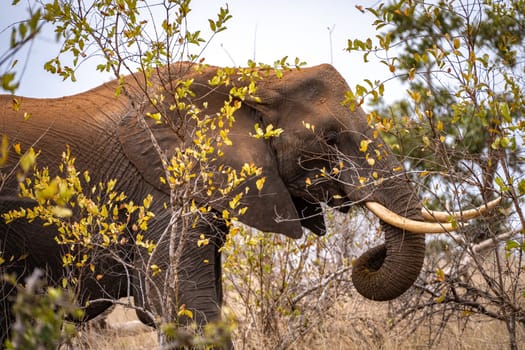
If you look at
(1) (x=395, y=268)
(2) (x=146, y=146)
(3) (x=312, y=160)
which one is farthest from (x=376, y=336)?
(2) (x=146, y=146)

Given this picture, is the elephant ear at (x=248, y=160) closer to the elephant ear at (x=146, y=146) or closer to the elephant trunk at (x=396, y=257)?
the elephant ear at (x=146, y=146)

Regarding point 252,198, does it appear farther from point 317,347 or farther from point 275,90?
point 317,347

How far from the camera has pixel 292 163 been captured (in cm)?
565

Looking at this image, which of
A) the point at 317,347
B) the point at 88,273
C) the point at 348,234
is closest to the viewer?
the point at 88,273

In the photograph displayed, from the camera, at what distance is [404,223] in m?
5.11

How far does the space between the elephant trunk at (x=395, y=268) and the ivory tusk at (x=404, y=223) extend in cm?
8

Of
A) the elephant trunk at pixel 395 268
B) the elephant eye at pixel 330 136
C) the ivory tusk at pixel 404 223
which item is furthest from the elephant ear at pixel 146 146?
the elephant trunk at pixel 395 268

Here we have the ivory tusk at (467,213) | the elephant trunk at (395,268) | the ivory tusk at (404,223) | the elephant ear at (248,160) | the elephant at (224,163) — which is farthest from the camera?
the elephant ear at (248,160)

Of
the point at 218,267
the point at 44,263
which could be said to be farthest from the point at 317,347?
the point at 44,263

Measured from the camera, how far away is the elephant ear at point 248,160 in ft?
18.1

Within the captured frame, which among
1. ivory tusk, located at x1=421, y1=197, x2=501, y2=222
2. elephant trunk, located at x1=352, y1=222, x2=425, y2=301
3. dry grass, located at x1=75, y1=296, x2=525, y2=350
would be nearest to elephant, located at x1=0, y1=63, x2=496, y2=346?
elephant trunk, located at x1=352, y1=222, x2=425, y2=301

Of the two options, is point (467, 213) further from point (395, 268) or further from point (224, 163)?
point (224, 163)

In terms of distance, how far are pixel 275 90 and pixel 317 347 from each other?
7.73 feet

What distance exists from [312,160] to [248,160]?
1.85ft
